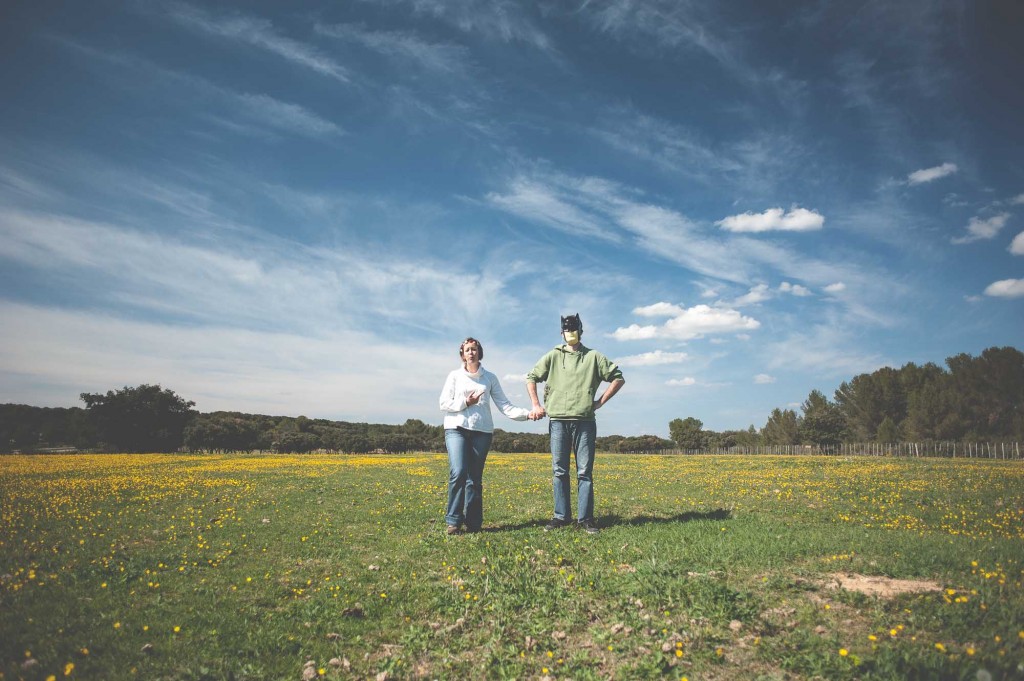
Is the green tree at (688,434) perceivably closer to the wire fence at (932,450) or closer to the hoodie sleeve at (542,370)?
the wire fence at (932,450)

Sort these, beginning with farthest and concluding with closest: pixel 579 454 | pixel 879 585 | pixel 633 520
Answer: pixel 633 520 < pixel 579 454 < pixel 879 585

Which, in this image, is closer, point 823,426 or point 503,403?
point 503,403

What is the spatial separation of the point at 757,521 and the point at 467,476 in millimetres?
5616

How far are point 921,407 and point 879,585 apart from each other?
9013cm

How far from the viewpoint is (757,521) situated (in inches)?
356

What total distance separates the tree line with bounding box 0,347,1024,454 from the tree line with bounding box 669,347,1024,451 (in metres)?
0.15

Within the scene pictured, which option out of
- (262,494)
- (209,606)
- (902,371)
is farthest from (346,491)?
(902,371)

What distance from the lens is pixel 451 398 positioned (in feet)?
27.7

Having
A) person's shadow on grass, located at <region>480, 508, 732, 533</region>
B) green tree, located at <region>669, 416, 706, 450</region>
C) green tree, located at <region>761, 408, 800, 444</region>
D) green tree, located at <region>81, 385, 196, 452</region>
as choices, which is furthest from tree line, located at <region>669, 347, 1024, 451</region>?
green tree, located at <region>81, 385, 196, 452</region>

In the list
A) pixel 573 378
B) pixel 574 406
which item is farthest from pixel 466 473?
pixel 573 378

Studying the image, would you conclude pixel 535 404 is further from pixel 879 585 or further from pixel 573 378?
pixel 879 585

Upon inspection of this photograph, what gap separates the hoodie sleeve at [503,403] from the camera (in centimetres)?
873

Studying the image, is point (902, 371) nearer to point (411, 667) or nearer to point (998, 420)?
point (998, 420)

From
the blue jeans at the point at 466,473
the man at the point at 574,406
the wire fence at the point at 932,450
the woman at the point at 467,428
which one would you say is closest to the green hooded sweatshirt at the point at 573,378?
the man at the point at 574,406
